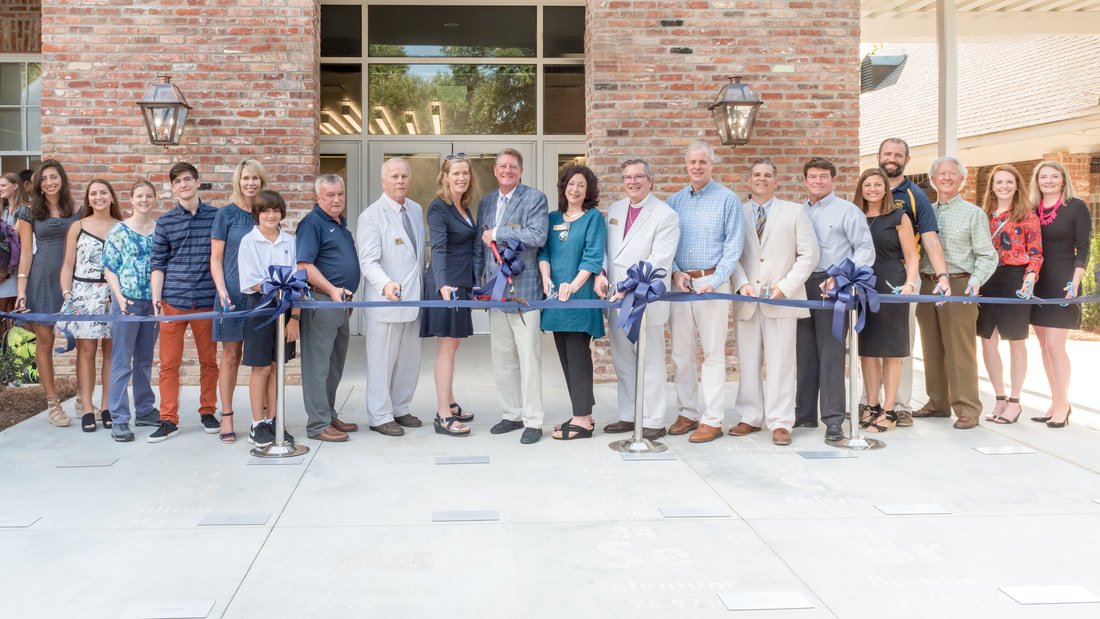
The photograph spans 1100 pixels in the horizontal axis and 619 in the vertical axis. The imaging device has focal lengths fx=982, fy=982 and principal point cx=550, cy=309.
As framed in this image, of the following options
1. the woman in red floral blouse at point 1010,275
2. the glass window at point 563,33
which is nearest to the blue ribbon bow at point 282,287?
the woman in red floral blouse at point 1010,275

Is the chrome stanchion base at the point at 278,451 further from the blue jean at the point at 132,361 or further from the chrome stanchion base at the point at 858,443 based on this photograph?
the chrome stanchion base at the point at 858,443

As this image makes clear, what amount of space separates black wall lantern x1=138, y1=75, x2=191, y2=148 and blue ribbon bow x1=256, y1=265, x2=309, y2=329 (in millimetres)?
2742

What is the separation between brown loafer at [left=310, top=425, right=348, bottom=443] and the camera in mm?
6293

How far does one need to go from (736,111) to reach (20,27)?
22.9 ft

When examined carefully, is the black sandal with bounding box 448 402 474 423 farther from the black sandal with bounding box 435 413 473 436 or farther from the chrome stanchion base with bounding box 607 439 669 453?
the chrome stanchion base with bounding box 607 439 669 453

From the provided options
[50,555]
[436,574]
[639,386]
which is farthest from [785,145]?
[50,555]

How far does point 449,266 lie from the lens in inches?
252

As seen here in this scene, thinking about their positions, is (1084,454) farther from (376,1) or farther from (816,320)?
(376,1)

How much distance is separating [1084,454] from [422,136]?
7370 millimetres

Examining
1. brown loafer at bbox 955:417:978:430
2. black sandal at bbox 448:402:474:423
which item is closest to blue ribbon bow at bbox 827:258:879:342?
brown loafer at bbox 955:417:978:430

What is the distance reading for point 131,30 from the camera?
27.0ft

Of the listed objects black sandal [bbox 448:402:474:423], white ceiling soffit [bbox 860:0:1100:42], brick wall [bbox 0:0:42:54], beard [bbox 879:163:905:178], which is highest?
white ceiling soffit [bbox 860:0:1100:42]

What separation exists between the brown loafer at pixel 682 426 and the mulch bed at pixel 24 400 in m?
4.56

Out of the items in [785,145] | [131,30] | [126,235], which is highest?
[131,30]
